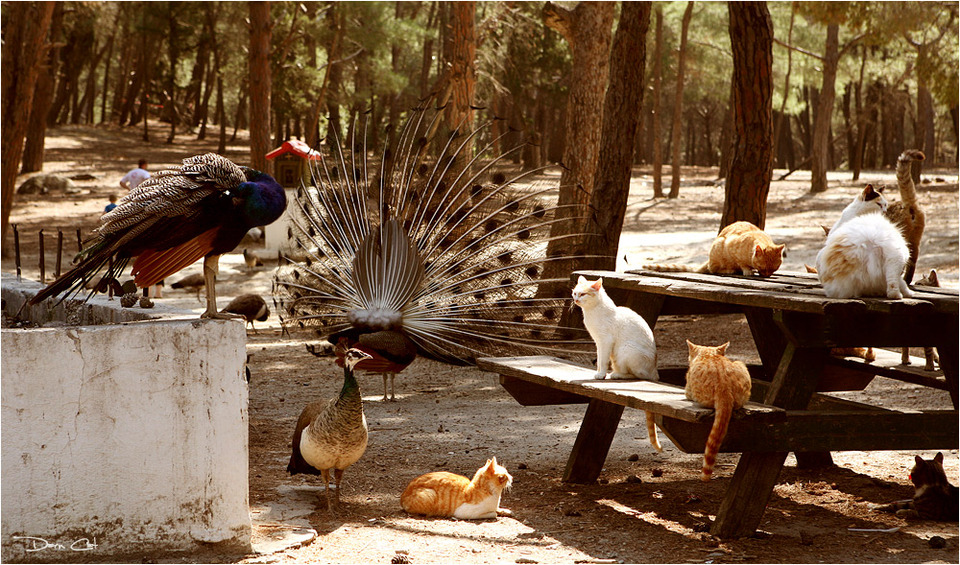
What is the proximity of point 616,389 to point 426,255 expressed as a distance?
13.5 ft

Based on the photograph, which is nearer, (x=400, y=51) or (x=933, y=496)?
(x=933, y=496)

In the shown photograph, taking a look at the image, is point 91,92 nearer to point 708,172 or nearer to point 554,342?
point 708,172

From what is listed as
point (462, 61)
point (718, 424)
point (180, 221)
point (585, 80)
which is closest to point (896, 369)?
point (718, 424)

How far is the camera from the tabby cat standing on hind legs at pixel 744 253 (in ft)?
18.4

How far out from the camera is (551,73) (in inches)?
1331

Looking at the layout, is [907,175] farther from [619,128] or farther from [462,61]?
[462,61]

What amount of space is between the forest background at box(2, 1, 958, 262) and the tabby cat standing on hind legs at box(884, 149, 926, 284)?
495 centimetres

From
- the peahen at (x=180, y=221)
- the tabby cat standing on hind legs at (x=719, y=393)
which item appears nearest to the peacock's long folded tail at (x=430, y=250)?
the peahen at (x=180, y=221)

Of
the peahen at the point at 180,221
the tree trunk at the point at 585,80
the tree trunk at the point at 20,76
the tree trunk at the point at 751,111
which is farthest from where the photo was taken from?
the tree trunk at the point at 20,76

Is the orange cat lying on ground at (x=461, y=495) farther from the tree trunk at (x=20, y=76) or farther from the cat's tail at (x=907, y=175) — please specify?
the tree trunk at (x=20, y=76)

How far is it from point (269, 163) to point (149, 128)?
24.3 m

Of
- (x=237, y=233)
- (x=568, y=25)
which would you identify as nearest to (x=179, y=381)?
(x=237, y=233)

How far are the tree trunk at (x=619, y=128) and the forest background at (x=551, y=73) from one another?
0.07 ft
